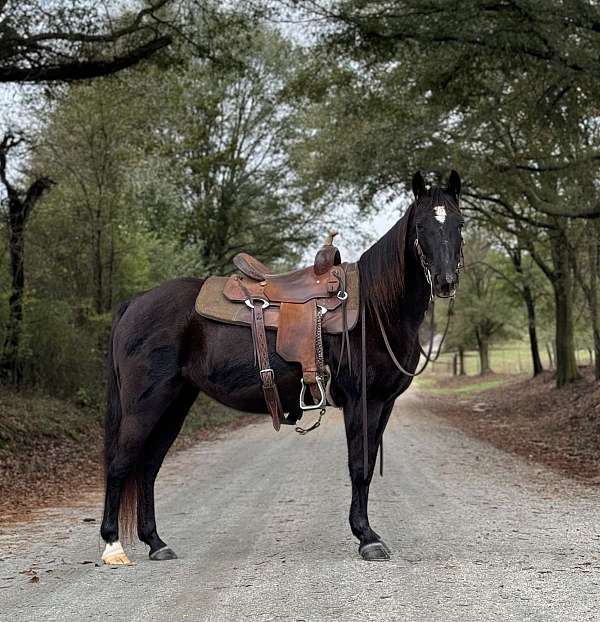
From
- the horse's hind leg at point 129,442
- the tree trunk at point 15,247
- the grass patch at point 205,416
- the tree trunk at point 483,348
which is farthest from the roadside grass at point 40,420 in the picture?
the tree trunk at point 483,348

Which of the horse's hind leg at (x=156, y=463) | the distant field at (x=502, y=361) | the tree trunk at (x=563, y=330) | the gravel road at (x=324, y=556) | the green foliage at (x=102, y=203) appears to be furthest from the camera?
the distant field at (x=502, y=361)

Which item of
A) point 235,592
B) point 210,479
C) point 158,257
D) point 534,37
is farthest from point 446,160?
point 235,592

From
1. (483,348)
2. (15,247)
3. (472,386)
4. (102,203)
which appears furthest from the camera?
(483,348)

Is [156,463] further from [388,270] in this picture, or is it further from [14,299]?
[14,299]

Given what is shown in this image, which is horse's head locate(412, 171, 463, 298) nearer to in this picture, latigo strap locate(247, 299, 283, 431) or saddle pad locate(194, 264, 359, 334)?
saddle pad locate(194, 264, 359, 334)

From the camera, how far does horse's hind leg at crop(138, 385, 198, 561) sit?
17.9ft

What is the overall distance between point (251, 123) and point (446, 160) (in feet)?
41.7

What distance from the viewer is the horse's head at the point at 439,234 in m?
4.90

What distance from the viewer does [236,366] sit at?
17.7 ft


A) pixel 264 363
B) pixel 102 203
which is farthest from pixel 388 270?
pixel 102 203

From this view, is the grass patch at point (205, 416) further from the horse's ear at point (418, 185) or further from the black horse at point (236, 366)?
the horse's ear at point (418, 185)

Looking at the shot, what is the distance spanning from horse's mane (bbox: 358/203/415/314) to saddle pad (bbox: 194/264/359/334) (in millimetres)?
87

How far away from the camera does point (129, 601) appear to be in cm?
425

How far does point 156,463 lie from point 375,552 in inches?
74.0
